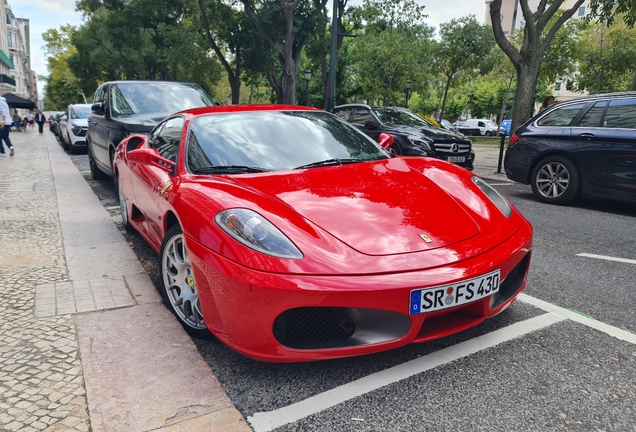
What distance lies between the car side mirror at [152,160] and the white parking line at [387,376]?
1.78 metres

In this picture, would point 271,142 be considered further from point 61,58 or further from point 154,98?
point 61,58

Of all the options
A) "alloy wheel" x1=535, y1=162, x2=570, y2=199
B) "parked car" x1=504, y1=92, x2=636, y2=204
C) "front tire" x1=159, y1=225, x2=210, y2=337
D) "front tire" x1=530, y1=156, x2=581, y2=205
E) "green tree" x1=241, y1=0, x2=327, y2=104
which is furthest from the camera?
"green tree" x1=241, y1=0, x2=327, y2=104

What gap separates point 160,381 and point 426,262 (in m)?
1.32

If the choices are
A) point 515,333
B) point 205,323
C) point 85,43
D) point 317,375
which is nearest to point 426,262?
point 317,375

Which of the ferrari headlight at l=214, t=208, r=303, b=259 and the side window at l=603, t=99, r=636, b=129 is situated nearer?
the ferrari headlight at l=214, t=208, r=303, b=259

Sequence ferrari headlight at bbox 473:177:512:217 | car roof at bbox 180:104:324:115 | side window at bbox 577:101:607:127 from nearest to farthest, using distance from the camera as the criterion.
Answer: ferrari headlight at bbox 473:177:512:217, car roof at bbox 180:104:324:115, side window at bbox 577:101:607:127

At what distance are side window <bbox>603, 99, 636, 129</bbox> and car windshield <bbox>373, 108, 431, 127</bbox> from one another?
169 inches

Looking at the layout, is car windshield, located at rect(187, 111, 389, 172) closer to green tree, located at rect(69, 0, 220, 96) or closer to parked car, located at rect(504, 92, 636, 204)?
parked car, located at rect(504, 92, 636, 204)

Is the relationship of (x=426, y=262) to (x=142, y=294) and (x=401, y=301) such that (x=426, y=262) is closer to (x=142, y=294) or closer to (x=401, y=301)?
(x=401, y=301)

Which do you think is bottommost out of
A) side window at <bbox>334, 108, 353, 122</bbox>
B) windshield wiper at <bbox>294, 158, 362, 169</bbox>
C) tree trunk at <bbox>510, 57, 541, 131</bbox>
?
windshield wiper at <bbox>294, 158, 362, 169</bbox>

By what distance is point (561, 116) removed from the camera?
272 inches

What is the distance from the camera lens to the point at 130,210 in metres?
4.39

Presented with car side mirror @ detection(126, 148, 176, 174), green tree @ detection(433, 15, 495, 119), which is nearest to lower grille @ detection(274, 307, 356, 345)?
car side mirror @ detection(126, 148, 176, 174)

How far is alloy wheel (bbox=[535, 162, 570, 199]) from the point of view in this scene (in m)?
6.71
